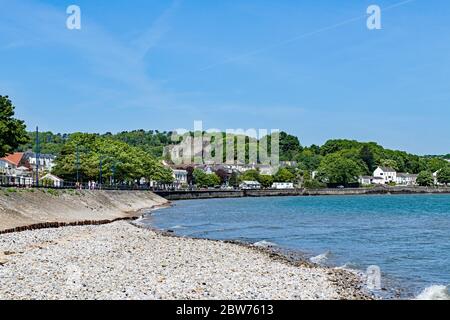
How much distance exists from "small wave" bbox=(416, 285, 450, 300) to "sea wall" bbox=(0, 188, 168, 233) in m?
22.8

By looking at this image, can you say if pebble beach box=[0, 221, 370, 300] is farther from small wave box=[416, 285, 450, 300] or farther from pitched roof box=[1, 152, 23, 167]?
pitched roof box=[1, 152, 23, 167]

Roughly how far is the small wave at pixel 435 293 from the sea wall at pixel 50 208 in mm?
22792

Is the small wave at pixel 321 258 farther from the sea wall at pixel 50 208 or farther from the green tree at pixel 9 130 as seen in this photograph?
the green tree at pixel 9 130

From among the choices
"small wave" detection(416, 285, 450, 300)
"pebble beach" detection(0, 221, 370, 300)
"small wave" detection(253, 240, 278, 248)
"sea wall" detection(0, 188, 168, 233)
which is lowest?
"small wave" detection(416, 285, 450, 300)

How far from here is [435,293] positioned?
22141 mm

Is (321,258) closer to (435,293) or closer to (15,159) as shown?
(435,293)

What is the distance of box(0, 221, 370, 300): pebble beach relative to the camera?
58.3 ft

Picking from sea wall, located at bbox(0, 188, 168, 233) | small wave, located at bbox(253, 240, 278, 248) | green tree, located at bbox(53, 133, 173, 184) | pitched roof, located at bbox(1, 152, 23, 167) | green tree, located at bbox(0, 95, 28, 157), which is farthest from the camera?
pitched roof, located at bbox(1, 152, 23, 167)

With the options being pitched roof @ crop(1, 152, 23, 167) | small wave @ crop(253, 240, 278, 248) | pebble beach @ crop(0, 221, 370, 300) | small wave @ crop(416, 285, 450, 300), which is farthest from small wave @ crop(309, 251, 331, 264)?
pitched roof @ crop(1, 152, 23, 167)

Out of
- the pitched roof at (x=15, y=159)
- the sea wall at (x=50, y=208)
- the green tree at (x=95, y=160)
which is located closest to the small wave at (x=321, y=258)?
the sea wall at (x=50, y=208)

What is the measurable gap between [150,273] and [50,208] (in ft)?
120
